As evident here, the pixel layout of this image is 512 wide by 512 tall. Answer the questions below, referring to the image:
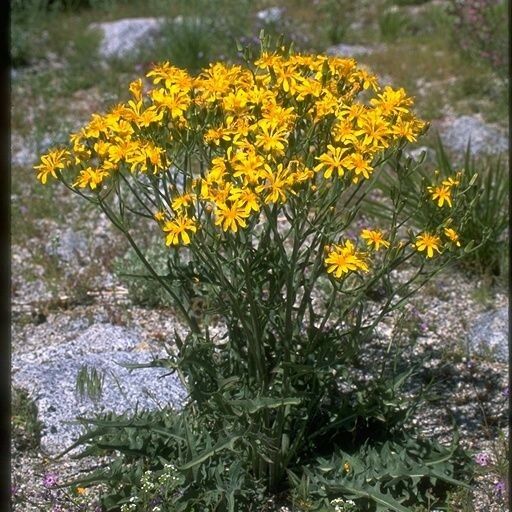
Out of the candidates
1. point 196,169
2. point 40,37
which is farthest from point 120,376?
point 40,37

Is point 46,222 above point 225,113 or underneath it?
underneath

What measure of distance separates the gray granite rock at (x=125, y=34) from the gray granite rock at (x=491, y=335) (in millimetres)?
4554

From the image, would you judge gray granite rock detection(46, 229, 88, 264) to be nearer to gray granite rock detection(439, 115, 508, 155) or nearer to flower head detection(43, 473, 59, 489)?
flower head detection(43, 473, 59, 489)

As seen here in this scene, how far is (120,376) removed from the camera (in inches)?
142

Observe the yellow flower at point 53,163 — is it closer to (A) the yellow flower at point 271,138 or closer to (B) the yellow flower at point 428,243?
(A) the yellow flower at point 271,138

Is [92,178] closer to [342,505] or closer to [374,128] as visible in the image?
[374,128]

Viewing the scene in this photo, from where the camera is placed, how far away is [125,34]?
26.9 feet

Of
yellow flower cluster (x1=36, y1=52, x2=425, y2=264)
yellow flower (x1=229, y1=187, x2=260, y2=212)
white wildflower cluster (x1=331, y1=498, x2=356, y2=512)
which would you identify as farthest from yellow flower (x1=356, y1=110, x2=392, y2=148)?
white wildflower cluster (x1=331, y1=498, x2=356, y2=512)

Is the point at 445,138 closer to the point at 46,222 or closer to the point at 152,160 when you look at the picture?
the point at 46,222

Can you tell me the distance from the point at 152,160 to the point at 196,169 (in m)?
2.86

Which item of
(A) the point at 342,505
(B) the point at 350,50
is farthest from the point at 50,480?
(B) the point at 350,50

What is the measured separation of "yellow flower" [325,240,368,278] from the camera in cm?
251

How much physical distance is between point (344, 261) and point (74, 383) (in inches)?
59.3

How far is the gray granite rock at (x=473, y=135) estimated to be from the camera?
5750mm
